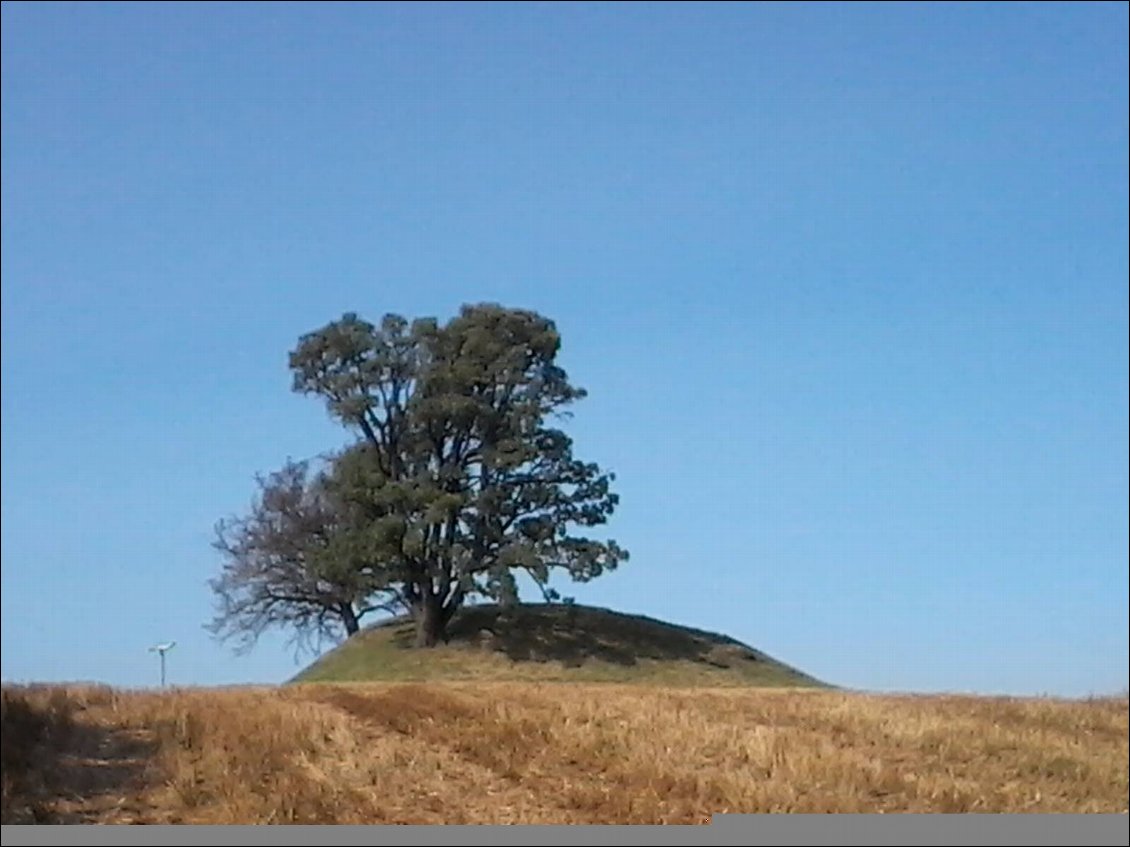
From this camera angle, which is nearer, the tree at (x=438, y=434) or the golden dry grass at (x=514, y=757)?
the golden dry grass at (x=514, y=757)

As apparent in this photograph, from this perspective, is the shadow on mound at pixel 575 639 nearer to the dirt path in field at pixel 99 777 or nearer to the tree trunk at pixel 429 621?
the tree trunk at pixel 429 621

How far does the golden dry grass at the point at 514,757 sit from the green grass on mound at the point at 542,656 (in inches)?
16.6

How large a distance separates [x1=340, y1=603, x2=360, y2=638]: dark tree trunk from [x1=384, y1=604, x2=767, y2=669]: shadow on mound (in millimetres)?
300

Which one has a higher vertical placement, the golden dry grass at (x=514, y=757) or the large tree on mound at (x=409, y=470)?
the large tree on mound at (x=409, y=470)

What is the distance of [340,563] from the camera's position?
10828 millimetres

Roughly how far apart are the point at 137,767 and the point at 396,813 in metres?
1.46

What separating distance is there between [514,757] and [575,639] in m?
2.20

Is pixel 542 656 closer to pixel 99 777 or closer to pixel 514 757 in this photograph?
pixel 514 757

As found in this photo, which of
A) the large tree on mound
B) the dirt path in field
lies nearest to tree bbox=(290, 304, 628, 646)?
the large tree on mound

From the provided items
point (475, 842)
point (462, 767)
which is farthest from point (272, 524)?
point (475, 842)

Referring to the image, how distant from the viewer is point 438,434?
10766 millimetres

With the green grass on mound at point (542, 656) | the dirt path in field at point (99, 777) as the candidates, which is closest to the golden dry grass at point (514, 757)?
the dirt path in field at point (99, 777)

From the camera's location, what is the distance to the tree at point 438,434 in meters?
10.7

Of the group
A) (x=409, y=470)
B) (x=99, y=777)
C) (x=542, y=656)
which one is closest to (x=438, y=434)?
(x=409, y=470)
